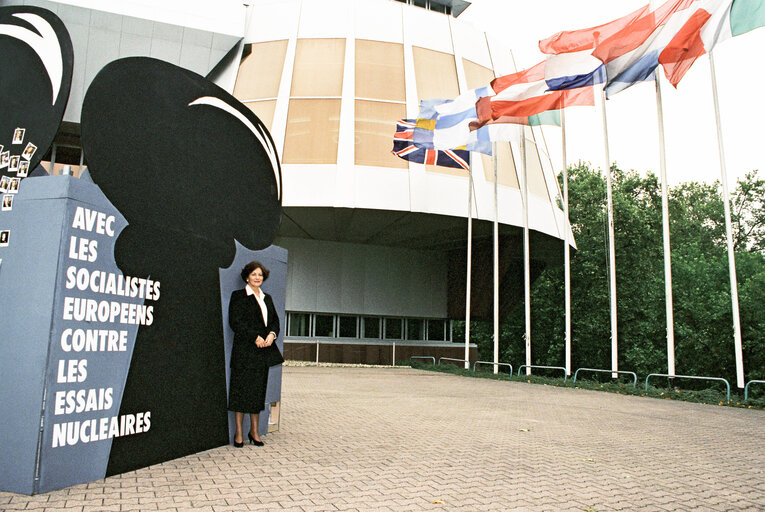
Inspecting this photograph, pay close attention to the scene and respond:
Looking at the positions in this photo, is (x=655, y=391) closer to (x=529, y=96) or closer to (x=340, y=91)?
(x=529, y=96)

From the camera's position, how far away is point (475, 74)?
92.6ft

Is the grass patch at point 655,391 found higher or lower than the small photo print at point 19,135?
lower

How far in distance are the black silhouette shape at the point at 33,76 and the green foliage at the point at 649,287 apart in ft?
95.8

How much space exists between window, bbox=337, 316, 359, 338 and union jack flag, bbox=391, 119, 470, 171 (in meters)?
11.5

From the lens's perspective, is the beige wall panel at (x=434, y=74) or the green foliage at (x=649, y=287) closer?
the beige wall panel at (x=434, y=74)

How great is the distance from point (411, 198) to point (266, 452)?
18.1 metres

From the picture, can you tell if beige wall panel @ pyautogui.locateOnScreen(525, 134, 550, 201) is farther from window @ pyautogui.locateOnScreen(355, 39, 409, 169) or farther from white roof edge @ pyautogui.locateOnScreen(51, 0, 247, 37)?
white roof edge @ pyautogui.locateOnScreen(51, 0, 247, 37)

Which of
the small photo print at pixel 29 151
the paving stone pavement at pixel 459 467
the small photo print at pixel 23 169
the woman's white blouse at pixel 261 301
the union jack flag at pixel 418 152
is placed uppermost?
the union jack flag at pixel 418 152

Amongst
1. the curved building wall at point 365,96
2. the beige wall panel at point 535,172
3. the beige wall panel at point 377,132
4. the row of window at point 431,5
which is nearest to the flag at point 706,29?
the curved building wall at point 365,96

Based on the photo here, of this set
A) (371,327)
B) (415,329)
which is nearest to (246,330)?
(371,327)

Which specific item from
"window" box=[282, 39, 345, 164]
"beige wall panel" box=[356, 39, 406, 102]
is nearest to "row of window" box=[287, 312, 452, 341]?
"window" box=[282, 39, 345, 164]

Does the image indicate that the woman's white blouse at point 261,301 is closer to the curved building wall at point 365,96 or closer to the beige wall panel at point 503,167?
the curved building wall at point 365,96

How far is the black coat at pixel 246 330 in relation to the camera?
660 centimetres

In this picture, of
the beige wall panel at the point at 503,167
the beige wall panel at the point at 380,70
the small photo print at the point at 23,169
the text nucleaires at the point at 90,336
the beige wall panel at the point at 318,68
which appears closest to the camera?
the text nucleaires at the point at 90,336
